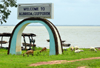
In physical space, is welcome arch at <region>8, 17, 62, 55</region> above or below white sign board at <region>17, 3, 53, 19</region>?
below

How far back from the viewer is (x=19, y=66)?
1457 cm

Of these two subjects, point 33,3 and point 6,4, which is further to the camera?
point 6,4

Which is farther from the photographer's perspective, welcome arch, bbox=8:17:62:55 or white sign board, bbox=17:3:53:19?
white sign board, bbox=17:3:53:19

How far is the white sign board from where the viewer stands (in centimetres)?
2061

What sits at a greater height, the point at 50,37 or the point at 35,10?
the point at 35,10

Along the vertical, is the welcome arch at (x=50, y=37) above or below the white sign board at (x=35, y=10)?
below

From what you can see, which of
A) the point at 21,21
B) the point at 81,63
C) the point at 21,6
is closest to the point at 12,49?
the point at 21,21

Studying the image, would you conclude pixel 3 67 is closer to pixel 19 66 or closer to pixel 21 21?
pixel 19 66

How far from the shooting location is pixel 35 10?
21.2 m

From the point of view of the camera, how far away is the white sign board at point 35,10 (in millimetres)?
20609

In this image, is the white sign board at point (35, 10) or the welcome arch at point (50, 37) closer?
the welcome arch at point (50, 37)

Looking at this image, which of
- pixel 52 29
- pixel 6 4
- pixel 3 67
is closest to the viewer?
pixel 3 67

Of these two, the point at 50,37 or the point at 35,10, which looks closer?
the point at 50,37

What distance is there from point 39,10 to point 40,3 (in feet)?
2.13
